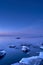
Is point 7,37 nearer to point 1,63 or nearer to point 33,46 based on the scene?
point 1,63

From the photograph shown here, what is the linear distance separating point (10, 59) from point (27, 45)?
0.51 meters

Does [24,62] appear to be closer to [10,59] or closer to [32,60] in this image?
[32,60]

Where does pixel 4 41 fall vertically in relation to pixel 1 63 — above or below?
above

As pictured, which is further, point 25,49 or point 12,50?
point 12,50

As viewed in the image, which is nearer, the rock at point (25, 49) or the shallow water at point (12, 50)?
the shallow water at point (12, 50)

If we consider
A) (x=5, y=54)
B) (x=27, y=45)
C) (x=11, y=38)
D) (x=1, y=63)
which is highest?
(x=11, y=38)

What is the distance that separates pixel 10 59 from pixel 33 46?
659 millimetres

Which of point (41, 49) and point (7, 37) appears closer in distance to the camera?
point (7, 37)

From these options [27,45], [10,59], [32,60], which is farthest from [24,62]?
[27,45]

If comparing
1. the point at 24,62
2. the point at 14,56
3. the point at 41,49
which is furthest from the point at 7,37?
the point at 41,49

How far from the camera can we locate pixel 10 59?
76.1 inches

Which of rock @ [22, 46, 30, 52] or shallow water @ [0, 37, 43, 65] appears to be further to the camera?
rock @ [22, 46, 30, 52]

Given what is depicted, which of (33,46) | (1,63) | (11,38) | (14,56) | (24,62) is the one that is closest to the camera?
(24,62)

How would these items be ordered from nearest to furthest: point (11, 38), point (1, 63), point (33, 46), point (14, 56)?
point (1, 63) < point (11, 38) < point (14, 56) < point (33, 46)
